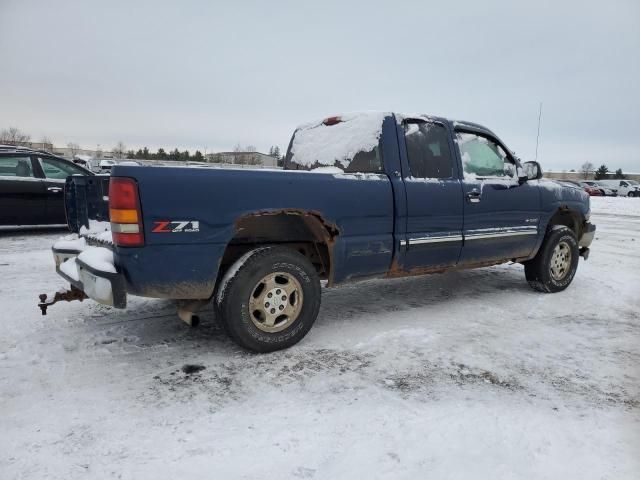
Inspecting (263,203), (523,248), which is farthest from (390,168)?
(523,248)

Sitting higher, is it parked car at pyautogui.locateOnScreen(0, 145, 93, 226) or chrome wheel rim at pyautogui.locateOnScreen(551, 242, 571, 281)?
parked car at pyautogui.locateOnScreen(0, 145, 93, 226)

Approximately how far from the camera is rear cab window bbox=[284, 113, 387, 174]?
3.96 metres

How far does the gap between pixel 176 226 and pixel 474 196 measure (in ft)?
9.41

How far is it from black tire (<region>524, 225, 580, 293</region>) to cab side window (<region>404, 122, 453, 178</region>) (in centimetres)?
185

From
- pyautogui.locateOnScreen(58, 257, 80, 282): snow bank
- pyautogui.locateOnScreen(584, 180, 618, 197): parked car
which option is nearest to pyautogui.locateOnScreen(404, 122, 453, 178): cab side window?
pyautogui.locateOnScreen(58, 257, 80, 282): snow bank

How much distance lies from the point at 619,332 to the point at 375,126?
283 cm

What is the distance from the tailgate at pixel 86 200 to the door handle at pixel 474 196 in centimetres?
319

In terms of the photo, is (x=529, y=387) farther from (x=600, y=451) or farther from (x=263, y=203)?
(x=263, y=203)

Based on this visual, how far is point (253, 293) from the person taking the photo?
326cm

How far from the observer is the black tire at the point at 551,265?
5.26m

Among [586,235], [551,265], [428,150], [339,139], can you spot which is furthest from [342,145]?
[586,235]

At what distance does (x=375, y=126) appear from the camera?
13.1 ft

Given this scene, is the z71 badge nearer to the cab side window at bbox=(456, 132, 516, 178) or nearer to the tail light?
the tail light

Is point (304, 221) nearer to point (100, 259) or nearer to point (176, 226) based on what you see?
point (176, 226)
